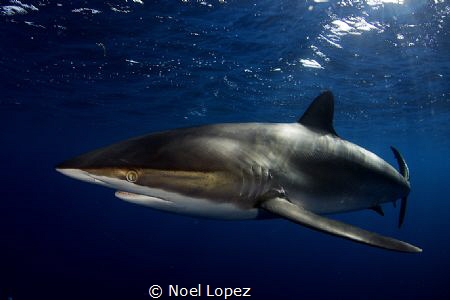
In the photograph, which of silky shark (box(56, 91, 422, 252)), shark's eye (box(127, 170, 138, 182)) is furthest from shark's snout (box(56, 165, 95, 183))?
shark's eye (box(127, 170, 138, 182))

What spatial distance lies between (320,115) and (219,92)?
1575cm

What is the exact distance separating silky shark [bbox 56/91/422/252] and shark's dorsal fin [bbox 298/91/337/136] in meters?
0.01

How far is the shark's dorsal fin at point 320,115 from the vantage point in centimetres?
425

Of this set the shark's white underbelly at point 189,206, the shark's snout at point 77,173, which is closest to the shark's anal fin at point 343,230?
the shark's white underbelly at point 189,206

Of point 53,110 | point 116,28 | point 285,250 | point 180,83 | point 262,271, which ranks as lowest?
point 285,250

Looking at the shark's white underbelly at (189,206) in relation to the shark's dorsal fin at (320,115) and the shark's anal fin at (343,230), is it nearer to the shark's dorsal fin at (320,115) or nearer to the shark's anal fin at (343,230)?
the shark's anal fin at (343,230)

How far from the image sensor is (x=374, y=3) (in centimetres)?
952

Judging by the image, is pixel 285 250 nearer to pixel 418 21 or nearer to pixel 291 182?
pixel 418 21

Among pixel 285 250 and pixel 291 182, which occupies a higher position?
pixel 291 182

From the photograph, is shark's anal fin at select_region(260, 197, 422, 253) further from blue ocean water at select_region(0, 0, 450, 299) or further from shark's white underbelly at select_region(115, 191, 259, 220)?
blue ocean water at select_region(0, 0, 450, 299)

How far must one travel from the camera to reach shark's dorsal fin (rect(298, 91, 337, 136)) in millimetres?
4254

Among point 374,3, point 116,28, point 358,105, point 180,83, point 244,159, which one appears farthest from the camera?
point 358,105

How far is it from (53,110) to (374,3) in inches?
1049

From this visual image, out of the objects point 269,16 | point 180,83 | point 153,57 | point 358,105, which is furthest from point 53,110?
point 358,105
